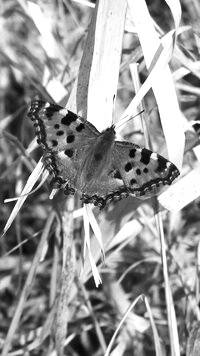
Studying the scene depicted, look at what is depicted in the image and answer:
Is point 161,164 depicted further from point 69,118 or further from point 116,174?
point 69,118

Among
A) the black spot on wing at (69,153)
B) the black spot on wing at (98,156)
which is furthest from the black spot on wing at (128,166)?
the black spot on wing at (69,153)

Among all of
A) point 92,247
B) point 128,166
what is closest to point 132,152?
point 128,166

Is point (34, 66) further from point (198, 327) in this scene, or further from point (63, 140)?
point (198, 327)

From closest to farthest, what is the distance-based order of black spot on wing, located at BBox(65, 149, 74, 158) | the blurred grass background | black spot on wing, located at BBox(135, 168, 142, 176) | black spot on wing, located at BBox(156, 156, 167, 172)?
black spot on wing, located at BBox(156, 156, 167, 172) → black spot on wing, located at BBox(135, 168, 142, 176) → black spot on wing, located at BBox(65, 149, 74, 158) → the blurred grass background

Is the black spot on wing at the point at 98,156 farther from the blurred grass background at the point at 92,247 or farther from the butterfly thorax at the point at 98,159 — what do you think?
the blurred grass background at the point at 92,247

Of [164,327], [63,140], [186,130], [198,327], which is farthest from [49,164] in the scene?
[164,327]

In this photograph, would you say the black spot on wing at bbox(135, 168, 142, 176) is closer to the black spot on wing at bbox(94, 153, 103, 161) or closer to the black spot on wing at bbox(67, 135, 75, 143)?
the black spot on wing at bbox(94, 153, 103, 161)

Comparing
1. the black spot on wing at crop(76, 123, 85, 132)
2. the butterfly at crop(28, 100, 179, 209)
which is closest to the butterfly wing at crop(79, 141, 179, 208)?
the butterfly at crop(28, 100, 179, 209)
